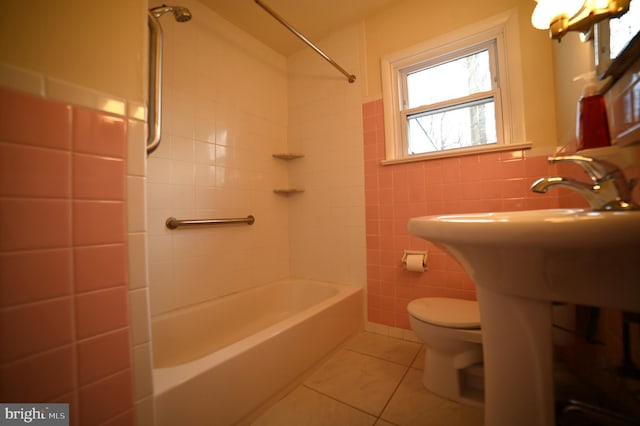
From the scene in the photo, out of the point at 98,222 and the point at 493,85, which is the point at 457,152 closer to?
the point at 493,85

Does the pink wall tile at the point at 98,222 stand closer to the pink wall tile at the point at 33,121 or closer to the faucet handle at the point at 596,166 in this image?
the pink wall tile at the point at 33,121

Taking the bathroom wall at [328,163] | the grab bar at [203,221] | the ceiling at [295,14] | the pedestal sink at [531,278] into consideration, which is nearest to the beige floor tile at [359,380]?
the bathroom wall at [328,163]

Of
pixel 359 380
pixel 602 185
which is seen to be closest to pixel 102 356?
pixel 359 380

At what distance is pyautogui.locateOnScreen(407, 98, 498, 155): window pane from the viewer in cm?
149

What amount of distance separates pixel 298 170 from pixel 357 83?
0.82 metres

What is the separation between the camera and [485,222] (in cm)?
37

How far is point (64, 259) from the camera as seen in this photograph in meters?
0.54

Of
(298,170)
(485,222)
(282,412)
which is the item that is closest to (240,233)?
(298,170)

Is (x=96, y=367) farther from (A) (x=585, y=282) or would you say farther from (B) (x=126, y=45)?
(A) (x=585, y=282)

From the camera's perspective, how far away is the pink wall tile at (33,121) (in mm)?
486

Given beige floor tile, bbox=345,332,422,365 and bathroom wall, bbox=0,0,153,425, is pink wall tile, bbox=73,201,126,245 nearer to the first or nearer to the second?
bathroom wall, bbox=0,0,153,425

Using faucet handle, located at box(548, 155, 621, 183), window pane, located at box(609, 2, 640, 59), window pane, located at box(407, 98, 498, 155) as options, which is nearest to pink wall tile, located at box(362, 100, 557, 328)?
window pane, located at box(407, 98, 498, 155)

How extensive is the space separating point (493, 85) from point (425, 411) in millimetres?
1786

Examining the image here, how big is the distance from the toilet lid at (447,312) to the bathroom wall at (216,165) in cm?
120
